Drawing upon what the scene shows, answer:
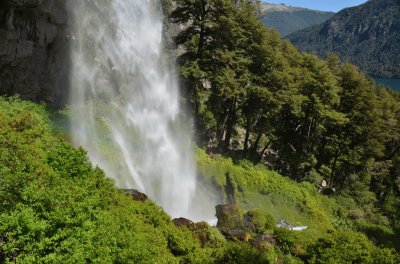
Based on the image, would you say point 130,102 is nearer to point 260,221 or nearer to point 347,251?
point 260,221

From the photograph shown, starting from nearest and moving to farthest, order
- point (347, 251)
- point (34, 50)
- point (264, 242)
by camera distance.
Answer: point (347, 251) → point (264, 242) → point (34, 50)

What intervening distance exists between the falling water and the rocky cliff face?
98cm

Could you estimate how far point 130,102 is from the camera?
31.0 m

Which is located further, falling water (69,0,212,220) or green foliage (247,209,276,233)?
falling water (69,0,212,220)

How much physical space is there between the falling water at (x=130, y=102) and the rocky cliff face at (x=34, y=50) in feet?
3.21

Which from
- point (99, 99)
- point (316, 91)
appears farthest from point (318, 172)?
point (99, 99)

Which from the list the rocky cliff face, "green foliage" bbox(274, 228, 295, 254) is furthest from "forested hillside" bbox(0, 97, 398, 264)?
the rocky cliff face

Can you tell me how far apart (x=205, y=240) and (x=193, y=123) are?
60.3 ft

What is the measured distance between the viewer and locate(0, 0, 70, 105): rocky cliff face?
2338cm

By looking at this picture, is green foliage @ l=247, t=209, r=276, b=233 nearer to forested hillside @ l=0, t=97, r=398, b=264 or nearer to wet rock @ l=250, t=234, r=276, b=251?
forested hillside @ l=0, t=97, r=398, b=264

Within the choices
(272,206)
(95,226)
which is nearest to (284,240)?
(95,226)

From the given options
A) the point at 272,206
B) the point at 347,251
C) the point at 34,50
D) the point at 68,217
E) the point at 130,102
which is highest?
the point at 34,50

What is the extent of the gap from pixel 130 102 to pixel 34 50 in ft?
25.7

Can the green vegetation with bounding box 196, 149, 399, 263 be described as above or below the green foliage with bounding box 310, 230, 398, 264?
above
